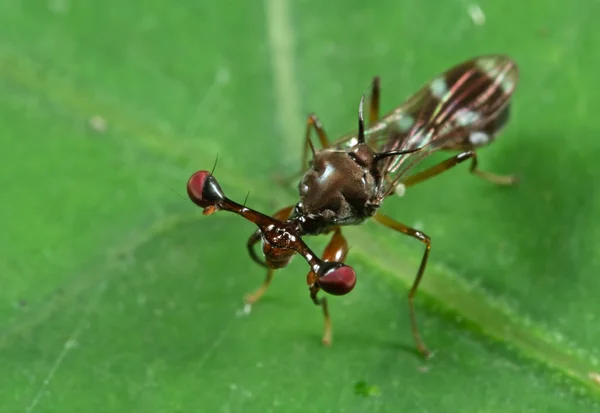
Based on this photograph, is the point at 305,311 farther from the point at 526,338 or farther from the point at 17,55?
the point at 17,55

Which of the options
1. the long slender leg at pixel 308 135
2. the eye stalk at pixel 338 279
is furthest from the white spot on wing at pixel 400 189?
the eye stalk at pixel 338 279

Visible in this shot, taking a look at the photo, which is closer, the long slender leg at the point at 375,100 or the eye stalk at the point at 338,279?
the eye stalk at the point at 338,279

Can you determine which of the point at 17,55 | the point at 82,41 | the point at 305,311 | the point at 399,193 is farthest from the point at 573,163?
the point at 17,55

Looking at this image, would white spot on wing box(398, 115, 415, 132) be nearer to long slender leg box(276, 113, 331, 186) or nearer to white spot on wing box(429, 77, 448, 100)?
white spot on wing box(429, 77, 448, 100)

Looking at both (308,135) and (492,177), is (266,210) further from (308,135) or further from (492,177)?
(492,177)

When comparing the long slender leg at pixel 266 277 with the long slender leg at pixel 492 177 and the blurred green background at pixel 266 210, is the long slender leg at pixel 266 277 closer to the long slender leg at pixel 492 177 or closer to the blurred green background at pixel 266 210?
the blurred green background at pixel 266 210

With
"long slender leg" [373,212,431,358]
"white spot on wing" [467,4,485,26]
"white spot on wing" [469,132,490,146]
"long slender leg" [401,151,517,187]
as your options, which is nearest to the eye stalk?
"long slender leg" [373,212,431,358]
